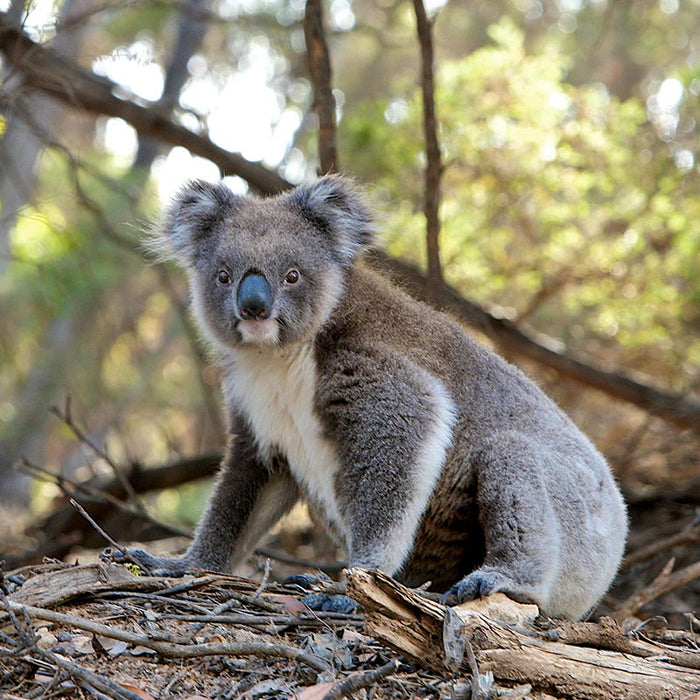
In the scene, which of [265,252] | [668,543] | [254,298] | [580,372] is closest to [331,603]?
[254,298]

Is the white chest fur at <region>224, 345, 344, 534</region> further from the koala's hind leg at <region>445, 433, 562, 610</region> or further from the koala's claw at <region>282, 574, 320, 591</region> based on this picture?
the koala's hind leg at <region>445, 433, 562, 610</region>

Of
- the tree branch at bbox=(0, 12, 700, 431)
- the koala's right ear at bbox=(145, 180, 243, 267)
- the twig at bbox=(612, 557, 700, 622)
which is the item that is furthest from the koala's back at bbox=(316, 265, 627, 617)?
the tree branch at bbox=(0, 12, 700, 431)

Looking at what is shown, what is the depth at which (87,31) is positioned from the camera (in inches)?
547

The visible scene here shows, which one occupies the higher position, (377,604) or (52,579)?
(377,604)

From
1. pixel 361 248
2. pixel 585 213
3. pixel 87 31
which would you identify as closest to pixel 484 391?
pixel 361 248

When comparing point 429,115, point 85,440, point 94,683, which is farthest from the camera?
point 429,115

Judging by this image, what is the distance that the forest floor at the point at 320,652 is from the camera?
3.04 metres

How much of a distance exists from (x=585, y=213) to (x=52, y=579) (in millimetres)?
5521

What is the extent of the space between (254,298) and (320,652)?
5.14ft

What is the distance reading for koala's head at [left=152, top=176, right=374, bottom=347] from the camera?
422cm

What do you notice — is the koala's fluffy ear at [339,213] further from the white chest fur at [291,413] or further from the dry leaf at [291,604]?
the dry leaf at [291,604]

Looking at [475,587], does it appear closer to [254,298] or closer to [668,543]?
[254,298]

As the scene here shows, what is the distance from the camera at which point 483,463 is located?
14.0ft

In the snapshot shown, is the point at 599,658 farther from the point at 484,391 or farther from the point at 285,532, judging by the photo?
the point at 285,532
